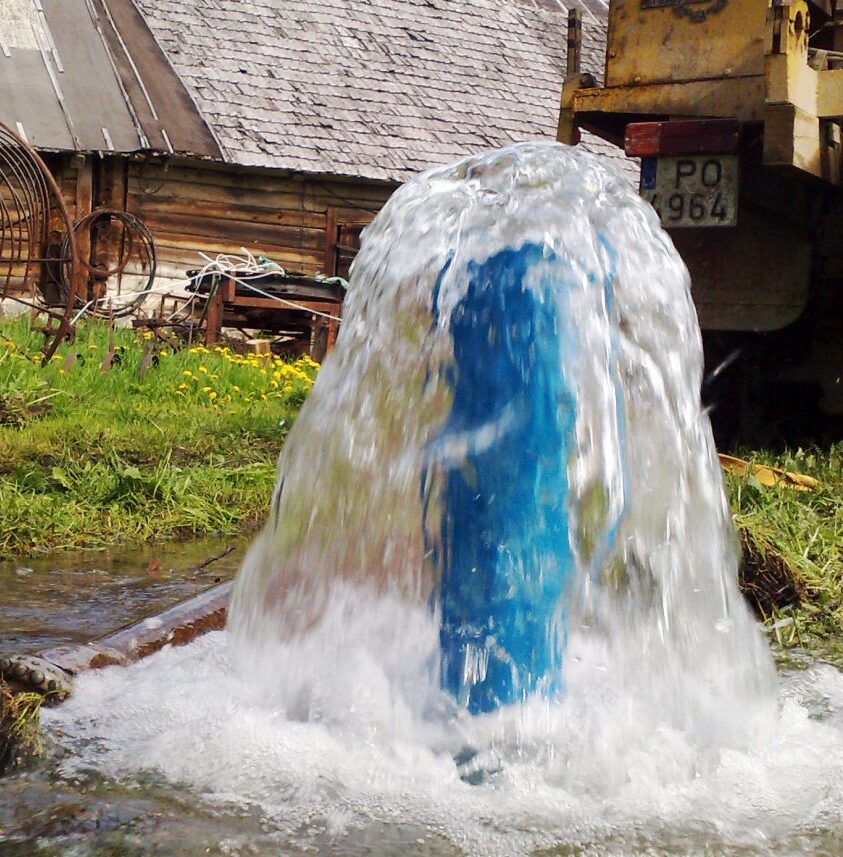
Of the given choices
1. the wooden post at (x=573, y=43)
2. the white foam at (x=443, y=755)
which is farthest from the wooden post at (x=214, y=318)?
the white foam at (x=443, y=755)

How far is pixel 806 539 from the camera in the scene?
3.78 meters

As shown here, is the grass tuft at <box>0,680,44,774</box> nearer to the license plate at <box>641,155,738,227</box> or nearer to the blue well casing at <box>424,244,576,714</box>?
the blue well casing at <box>424,244,576,714</box>

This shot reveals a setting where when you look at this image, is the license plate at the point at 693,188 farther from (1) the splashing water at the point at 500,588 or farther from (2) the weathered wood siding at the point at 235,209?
(2) the weathered wood siding at the point at 235,209

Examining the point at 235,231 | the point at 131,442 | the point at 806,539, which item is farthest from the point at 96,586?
the point at 235,231

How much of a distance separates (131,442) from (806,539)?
3.02 metres

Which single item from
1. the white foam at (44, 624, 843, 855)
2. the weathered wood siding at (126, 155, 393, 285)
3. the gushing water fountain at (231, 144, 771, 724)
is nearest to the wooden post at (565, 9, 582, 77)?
the gushing water fountain at (231, 144, 771, 724)

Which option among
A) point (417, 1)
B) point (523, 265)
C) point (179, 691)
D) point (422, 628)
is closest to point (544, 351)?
point (523, 265)

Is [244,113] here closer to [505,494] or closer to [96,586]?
[96,586]

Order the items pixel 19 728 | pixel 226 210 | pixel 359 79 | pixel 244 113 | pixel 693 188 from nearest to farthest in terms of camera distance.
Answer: pixel 19 728, pixel 693 188, pixel 244 113, pixel 226 210, pixel 359 79

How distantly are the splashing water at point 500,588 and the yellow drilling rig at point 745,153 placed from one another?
83.1 inches

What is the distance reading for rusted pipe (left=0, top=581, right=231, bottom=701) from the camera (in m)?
2.32

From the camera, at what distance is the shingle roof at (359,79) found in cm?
1393

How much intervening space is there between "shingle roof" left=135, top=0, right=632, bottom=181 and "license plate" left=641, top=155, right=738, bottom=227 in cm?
915

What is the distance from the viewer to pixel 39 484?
4.76m
